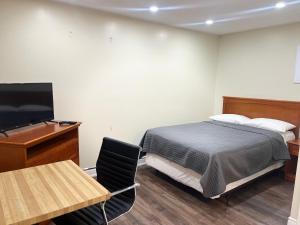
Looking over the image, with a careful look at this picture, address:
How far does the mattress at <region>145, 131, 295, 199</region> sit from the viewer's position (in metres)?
2.79

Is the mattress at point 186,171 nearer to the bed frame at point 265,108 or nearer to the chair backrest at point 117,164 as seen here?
the bed frame at point 265,108

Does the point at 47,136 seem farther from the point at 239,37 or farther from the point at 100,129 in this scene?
the point at 239,37

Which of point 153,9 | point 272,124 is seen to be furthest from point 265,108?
point 153,9

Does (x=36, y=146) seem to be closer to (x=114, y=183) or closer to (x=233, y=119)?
(x=114, y=183)

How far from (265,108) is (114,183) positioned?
3295 mm

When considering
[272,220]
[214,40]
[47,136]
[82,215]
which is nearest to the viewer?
[82,215]

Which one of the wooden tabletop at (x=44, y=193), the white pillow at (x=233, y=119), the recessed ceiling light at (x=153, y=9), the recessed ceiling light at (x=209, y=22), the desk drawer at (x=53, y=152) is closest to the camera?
the wooden tabletop at (x=44, y=193)

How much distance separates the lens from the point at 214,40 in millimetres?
4828

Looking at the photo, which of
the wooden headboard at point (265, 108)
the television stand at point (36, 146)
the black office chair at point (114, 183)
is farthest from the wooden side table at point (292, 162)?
the television stand at point (36, 146)

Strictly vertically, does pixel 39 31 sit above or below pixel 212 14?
below

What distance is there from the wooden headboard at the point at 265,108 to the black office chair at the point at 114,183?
10.2ft

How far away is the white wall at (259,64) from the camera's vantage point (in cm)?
378

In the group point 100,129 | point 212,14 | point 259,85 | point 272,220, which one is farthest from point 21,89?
point 259,85

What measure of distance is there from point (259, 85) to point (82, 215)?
3.83 meters
